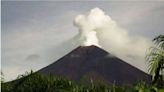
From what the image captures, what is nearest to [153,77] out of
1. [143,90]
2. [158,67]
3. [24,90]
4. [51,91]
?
[158,67]

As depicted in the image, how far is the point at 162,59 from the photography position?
6.13 metres

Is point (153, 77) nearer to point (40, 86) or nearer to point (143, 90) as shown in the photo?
point (143, 90)

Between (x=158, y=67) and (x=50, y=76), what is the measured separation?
84.0 ft

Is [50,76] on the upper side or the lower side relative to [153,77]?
upper

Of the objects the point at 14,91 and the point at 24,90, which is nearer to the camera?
the point at 14,91

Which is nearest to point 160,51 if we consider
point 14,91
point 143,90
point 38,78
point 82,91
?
point 143,90

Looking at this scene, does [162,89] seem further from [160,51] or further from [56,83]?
[56,83]

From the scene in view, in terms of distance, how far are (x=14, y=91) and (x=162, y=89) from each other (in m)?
15.1

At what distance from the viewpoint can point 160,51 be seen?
627 cm

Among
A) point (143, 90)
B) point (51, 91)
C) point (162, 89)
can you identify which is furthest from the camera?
point (51, 91)

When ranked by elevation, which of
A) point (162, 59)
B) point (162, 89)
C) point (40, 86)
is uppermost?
point (40, 86)

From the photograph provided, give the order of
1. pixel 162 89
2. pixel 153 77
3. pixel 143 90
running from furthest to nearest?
pixel 143 90, pixel 162 89, pixel 153 77

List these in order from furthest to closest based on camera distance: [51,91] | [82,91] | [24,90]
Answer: [51,91], [24,90], [82,91]

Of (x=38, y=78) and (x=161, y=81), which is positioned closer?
(x=161, y=81)
